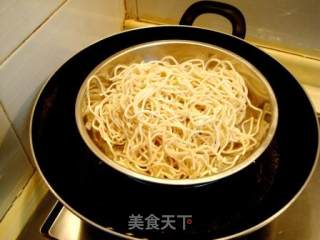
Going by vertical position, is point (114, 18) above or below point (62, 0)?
below

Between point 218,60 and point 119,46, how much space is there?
0.19 metres

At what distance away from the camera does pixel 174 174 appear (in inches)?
23.0

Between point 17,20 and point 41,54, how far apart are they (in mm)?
90

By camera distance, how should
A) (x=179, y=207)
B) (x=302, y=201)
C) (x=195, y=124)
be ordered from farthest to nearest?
1. (x=302, y=201)
2. (x=195, y=124)
3. (x=179, y=207)

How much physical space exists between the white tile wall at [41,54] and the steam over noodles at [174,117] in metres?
0.10

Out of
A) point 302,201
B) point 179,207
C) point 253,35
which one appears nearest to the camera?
point 179,207

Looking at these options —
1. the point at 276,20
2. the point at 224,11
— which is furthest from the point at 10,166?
the point at 276,20

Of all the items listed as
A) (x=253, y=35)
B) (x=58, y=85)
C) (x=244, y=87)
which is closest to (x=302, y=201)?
(x=244, y=87)

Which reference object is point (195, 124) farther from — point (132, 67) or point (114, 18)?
point (114, 18)

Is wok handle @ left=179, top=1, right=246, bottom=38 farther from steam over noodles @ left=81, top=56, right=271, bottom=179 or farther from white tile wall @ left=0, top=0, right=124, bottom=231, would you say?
Answer: white tile wall @ left=0, top=0, right=124, bottom=231

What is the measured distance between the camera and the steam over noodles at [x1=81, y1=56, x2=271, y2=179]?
0.59m

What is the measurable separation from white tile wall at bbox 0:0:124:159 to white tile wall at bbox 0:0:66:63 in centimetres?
1

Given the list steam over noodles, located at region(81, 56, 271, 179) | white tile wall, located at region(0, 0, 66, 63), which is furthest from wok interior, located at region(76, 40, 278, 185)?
white tile wall, located at region(0, 0, 66, 63)

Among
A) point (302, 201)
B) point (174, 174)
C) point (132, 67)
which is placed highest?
point (132, 67)
